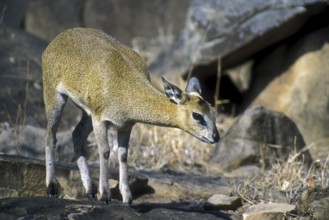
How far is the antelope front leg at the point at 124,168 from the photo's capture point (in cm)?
936

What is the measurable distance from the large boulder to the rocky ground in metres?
0.02

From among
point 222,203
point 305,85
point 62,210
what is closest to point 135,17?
point 305,85

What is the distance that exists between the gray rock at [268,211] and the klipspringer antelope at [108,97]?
1058mm

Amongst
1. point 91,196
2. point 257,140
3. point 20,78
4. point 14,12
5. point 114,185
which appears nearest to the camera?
point 91,196

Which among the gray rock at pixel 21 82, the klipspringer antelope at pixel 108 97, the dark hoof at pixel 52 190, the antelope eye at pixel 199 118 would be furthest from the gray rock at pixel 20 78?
the antelope eye at pixel 199 118

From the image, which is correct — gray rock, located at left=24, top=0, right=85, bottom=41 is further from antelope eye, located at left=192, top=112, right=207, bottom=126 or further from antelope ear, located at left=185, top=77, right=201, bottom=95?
antelope eye, located at left=192, top=112, right=207, bottom=126

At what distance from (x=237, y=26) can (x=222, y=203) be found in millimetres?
4660

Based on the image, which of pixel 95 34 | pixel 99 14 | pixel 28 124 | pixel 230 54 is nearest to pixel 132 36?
pixel 99 14

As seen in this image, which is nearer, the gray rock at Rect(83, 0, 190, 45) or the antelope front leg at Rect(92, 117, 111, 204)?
the antelope front leg at Rect(92, 117, 111, 204)

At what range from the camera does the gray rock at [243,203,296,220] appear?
943cm

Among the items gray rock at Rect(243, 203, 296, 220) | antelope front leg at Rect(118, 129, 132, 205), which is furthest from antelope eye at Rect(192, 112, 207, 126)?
gray rock at Rect(243, 203, 296, 220)

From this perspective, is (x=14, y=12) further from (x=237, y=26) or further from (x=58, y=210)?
(x=58, y=210)

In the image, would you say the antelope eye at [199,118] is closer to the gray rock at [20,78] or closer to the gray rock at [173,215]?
the gray rock at [173,215]

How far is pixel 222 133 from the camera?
13.8m
